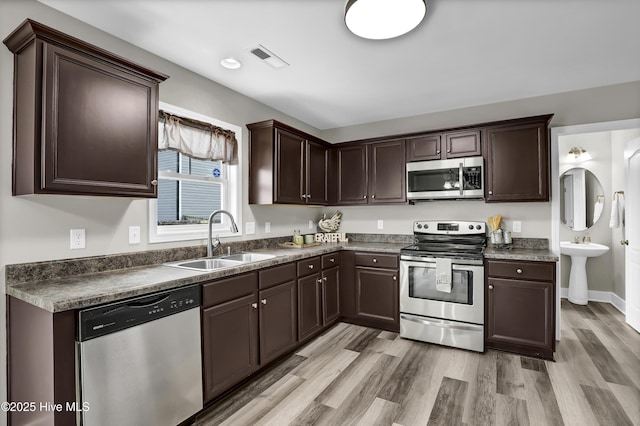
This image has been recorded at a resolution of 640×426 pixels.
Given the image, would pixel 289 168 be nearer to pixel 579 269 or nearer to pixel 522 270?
pixel 522 270

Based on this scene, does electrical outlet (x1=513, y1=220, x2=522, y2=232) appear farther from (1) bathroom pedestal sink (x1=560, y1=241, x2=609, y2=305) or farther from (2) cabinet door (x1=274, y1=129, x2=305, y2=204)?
(2) cabinet door (x1=274, y1=129, x2=305, y2=204)

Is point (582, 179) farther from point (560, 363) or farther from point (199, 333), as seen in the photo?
point (199, 333)

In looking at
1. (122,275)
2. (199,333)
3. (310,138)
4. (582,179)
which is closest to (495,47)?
(310,138)

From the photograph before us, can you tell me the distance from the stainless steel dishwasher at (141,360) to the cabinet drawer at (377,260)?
207 cm

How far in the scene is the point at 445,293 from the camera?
3.16 meters

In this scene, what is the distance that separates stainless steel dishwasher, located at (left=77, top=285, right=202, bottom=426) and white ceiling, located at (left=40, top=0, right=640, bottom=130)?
1.74 m

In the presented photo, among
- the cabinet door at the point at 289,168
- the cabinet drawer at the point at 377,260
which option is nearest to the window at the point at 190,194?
the cabinet door at the point at 289,168

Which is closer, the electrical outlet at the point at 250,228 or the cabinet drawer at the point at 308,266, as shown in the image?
the cabinet drawer at the point at 308,266

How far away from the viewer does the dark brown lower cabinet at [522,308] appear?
Result: 2809 millimetres

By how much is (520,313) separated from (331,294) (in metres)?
1.84

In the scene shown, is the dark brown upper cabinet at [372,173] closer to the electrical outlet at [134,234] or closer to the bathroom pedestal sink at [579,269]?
the electrical outlet at [134,234]

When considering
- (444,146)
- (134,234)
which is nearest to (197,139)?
(134,234)

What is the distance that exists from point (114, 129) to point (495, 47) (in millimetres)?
2708

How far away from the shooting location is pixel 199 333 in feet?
6.57
